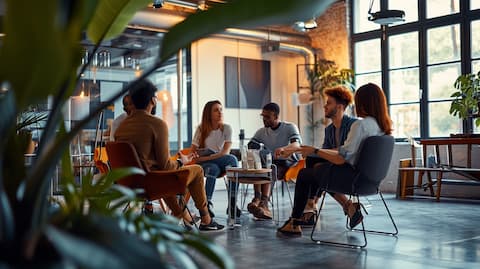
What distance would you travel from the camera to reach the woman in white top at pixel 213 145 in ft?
19.4

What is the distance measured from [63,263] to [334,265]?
2.78m

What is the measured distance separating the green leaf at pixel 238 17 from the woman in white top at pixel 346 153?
3.36 metres

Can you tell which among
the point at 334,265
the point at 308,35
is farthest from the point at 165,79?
the point at 334,265

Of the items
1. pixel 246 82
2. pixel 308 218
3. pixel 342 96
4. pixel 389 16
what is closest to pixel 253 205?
pixel 308 218

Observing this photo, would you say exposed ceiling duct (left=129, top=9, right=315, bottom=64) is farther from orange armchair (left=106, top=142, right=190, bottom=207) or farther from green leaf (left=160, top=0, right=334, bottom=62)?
green leaf (left=160, top=0, right=334, bottom=62)

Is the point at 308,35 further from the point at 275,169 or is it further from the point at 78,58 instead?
the point at 78,58

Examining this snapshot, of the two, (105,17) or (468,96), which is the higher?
(468,96)

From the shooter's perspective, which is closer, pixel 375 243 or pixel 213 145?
pixel 375 243

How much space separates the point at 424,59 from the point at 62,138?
31.7 ft

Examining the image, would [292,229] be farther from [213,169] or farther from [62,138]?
[62,138]

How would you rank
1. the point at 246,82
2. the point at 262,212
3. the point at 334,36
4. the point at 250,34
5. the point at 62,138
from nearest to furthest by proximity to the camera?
the point at 62,138 → the point at 262,212 → the point at 250,34 → the point at 246,82 → the point at 334,36

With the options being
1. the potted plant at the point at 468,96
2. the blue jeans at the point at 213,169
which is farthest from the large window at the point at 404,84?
the blue jeans at the point at 213,169

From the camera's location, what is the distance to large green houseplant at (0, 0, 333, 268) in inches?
37.2

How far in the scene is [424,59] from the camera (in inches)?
400
